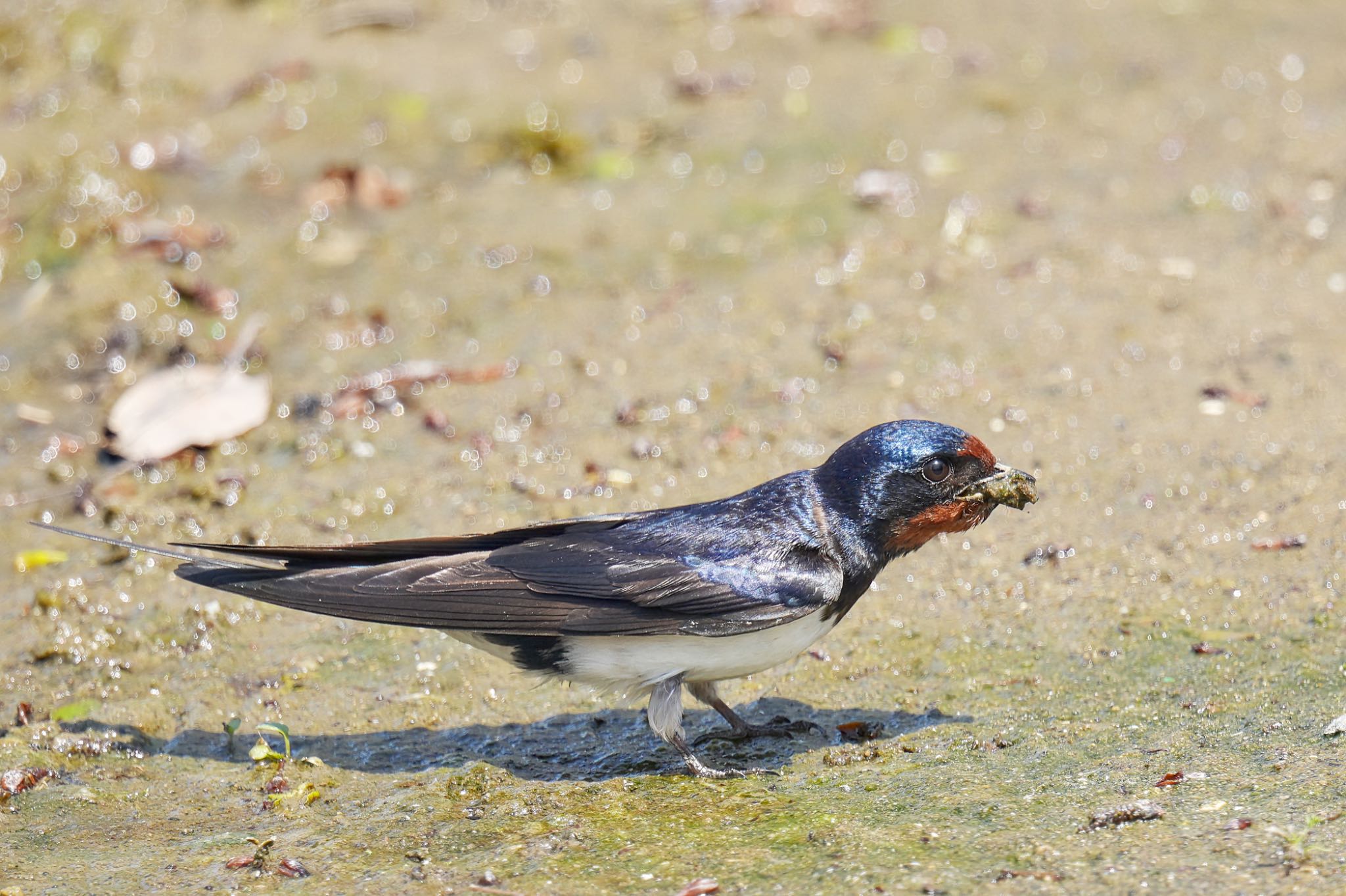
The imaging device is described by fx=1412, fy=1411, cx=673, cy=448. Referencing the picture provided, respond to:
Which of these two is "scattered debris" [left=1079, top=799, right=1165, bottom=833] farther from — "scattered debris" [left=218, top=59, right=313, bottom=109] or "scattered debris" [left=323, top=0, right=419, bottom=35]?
"scattered debris" [left=323, top=0, right=419, bottom=35]

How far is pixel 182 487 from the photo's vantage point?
5707 mm

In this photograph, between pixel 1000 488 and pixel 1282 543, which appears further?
A: pixel 1282 543

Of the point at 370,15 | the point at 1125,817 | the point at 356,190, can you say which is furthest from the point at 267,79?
the point at 1125,817

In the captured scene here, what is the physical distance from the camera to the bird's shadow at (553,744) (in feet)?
13.7

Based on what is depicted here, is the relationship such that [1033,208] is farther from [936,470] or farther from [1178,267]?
[936,470]

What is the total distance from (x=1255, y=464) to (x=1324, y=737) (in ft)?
5.98

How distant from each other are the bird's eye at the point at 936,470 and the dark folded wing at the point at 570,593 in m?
0.39

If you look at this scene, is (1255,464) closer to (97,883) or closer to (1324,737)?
(1324,737)

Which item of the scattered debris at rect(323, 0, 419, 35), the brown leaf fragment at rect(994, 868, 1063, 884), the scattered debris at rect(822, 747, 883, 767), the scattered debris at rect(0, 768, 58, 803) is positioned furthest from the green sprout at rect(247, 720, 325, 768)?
the scattered debris at rect(323, 0, 419, 35)

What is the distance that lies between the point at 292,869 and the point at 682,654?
1197 mm

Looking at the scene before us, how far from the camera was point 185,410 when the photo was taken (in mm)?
6020

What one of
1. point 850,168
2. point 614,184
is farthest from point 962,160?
point 614,184

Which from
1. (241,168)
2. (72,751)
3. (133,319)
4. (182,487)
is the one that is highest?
(241,168)

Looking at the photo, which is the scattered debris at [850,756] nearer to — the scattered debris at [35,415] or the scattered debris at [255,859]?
the scattered debris at [255,859]
